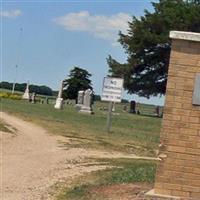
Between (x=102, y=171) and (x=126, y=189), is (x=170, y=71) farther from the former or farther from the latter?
(x=102, y=171)

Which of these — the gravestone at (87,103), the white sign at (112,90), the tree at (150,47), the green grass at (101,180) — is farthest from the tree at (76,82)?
the green grass at (101,180)

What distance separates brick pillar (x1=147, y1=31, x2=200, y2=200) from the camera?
953 centimetres

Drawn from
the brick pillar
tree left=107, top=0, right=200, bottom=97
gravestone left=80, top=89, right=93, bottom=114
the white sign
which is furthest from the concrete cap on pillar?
tree left=107, top=0, right=200, bottom=97

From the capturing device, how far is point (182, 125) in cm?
959

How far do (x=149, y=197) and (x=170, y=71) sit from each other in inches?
71.5

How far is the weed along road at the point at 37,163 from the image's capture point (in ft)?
40.7

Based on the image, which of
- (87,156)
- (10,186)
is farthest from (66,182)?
(87,156)

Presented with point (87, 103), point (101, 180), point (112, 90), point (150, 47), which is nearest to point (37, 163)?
point (101, 180)

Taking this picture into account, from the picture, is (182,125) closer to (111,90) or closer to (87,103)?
→ (111,90)

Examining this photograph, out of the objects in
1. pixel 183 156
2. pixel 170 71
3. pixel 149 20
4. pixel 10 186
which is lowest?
pixel 10 186

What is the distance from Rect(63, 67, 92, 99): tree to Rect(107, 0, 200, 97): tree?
67.3 ft

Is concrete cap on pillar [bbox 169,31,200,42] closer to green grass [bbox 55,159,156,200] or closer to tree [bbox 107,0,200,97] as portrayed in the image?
green grass [bbox 55,159,156,200]

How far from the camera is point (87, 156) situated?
17953mm

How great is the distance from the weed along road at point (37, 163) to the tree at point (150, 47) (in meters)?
38.4
